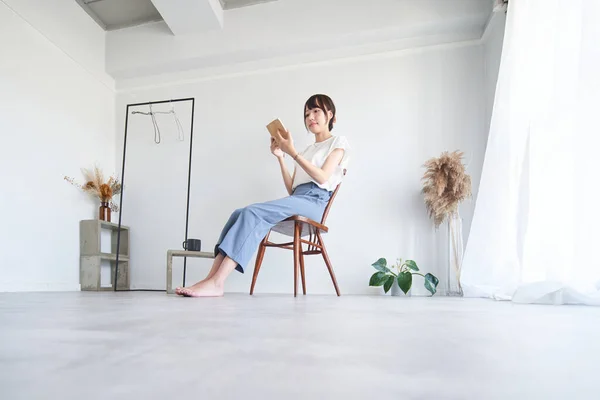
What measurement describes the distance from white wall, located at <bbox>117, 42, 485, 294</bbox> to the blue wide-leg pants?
963 millimetres

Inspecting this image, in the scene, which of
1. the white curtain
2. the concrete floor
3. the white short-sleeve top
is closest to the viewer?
the concrete floor

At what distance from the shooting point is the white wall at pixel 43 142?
2.93 metres

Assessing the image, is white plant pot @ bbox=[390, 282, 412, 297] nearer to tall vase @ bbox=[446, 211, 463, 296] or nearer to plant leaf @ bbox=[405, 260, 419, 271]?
plant leaf @ bbox=[405, 260, 419, 271]

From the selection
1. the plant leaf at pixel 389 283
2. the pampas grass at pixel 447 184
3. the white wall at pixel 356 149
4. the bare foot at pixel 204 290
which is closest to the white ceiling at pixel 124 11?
the white wall at pixel 356 149

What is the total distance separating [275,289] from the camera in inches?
134

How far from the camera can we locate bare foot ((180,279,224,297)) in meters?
1.86

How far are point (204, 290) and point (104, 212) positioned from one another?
2200 mm

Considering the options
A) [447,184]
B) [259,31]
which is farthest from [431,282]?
[259,31]

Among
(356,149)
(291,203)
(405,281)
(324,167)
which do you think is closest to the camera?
(291,203)

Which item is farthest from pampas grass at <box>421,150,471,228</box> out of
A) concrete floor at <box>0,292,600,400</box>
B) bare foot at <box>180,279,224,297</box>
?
concrete floor at <box>0,292,600,400</box>

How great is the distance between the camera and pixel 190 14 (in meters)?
3.51

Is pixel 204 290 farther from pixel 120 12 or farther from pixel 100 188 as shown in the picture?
pixel 120 12

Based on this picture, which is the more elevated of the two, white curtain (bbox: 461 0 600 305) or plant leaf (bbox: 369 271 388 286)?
white curtain (bbox: 461 0 600 305)

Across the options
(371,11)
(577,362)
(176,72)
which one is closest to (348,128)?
(371,11)
